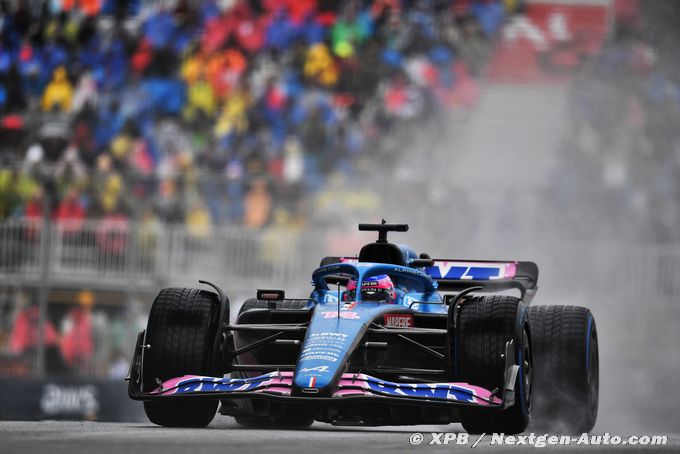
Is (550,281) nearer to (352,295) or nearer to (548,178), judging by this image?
(548,178)

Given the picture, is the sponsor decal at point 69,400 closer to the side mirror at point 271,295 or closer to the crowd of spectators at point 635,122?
Answer: the side mirror at point 271,295

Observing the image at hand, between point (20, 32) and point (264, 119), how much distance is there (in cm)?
481

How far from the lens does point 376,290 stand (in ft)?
31.2

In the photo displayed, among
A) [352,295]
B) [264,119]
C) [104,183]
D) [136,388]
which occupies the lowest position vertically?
[136,388]

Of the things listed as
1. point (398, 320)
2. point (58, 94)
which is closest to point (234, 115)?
point (58, 94)

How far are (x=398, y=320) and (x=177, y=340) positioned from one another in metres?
1.64

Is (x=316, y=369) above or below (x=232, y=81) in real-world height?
below

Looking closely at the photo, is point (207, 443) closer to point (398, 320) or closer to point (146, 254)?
point (398, 320)

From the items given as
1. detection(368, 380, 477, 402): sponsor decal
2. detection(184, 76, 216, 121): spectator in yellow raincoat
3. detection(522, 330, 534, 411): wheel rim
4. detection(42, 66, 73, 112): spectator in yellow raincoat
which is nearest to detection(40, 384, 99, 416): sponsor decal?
detection(184, 76, 216, 121): spectator in yellow raincoat

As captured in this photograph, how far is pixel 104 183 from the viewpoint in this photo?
1897cm

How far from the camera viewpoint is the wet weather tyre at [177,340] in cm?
891

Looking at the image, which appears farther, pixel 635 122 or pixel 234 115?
pixel 234 115

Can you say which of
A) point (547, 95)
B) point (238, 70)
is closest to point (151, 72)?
point (238, 70)

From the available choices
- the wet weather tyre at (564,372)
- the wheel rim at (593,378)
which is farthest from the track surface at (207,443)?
A: the wheel rim at (593,378)
